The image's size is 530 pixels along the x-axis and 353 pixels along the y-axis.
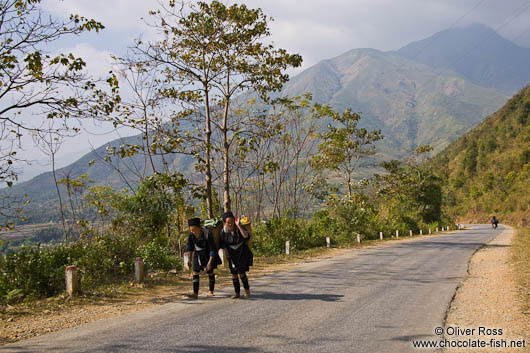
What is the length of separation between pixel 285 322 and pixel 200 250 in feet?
8.39

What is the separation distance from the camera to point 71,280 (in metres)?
8.32

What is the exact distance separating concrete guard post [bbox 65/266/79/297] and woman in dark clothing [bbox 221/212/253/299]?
10.5ft

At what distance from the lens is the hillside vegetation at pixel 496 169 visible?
6894cm

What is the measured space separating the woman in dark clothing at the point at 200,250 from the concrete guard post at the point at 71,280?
247 cm

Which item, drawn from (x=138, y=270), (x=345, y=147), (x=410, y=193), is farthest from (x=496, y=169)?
(x=138, y=270)

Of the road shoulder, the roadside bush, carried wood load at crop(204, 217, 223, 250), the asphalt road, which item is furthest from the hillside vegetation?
carried wood load at crop(204, 217, 223, 250)

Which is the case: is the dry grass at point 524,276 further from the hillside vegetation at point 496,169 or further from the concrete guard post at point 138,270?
the hillside vegetation at point 496,169

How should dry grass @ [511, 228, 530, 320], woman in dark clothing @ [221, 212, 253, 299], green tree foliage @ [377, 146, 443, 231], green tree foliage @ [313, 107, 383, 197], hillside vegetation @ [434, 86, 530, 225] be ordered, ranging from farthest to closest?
hillside vegetation @ [434, 86, 530, 225], green tree foliage @ [377, 146, 443, 231], green tree foliage @ [313, 107, 383, 197], woman in dark clothing @ [221, 212, 253, 299], dry grass @ [511, 228, 530, 320]

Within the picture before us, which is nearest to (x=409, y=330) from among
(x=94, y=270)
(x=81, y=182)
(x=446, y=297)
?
(x=446, y=297)

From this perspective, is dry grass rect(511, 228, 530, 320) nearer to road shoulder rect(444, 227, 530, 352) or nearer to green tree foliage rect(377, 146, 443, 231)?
road shoulder rect(444, 227, 530, 352)

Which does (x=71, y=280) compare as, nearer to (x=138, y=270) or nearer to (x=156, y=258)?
(x=138, y=270)

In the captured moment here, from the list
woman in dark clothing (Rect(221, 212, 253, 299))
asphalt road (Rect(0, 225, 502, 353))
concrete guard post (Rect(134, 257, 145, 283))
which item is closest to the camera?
asphalt road (Rect(0, 225, 502, 353))

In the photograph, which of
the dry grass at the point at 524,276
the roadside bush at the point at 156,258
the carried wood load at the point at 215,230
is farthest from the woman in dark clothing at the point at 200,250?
the dry grass at the point at 524,276

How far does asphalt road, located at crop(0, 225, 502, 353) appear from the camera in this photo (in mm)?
5078
